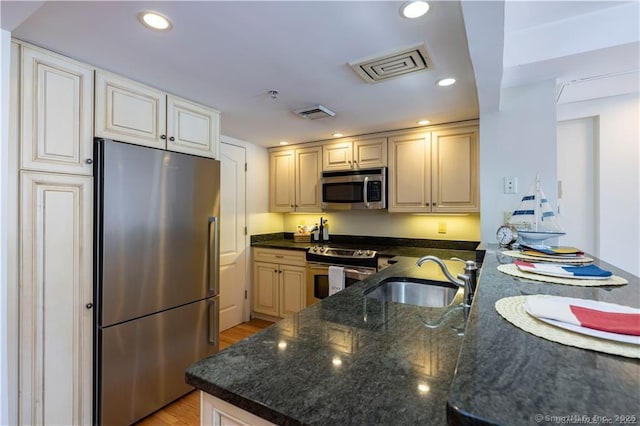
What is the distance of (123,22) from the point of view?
1.34m

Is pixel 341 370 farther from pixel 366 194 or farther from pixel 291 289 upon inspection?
pixel 291 289

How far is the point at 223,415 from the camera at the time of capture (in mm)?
705

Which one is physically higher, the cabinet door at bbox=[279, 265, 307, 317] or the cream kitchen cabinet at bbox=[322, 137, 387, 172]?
the cream kitchen cabinet at bbox=[322, 137, 387, 172]

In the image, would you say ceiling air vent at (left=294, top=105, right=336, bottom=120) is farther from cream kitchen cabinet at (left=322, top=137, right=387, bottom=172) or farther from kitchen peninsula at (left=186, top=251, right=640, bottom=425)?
kitchen peninsula at (left=186, top=251, right=640, bottom=425)

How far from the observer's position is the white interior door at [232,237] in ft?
10.8

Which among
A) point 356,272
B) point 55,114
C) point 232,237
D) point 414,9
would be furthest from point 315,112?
point 232,237

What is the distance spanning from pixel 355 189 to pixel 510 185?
1.56m

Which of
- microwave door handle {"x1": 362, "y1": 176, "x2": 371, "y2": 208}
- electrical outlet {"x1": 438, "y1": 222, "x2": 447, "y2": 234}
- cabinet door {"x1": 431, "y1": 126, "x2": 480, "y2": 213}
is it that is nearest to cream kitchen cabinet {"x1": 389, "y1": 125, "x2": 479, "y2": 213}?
cabinet door {"x1": 431, "y1": 126, "x2": 480, "y2": 213}

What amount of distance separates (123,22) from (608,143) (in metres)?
3.49

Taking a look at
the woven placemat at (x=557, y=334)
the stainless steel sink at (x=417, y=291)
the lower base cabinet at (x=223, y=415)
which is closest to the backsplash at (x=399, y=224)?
the stainless steel sink at (x=417, y=291)

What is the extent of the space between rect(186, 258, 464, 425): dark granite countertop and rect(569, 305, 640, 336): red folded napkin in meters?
0.29

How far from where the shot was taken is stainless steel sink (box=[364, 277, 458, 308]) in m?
1.58

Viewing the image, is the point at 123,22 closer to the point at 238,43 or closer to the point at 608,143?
the point at 238,43

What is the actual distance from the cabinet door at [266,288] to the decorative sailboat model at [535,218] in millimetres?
2437
